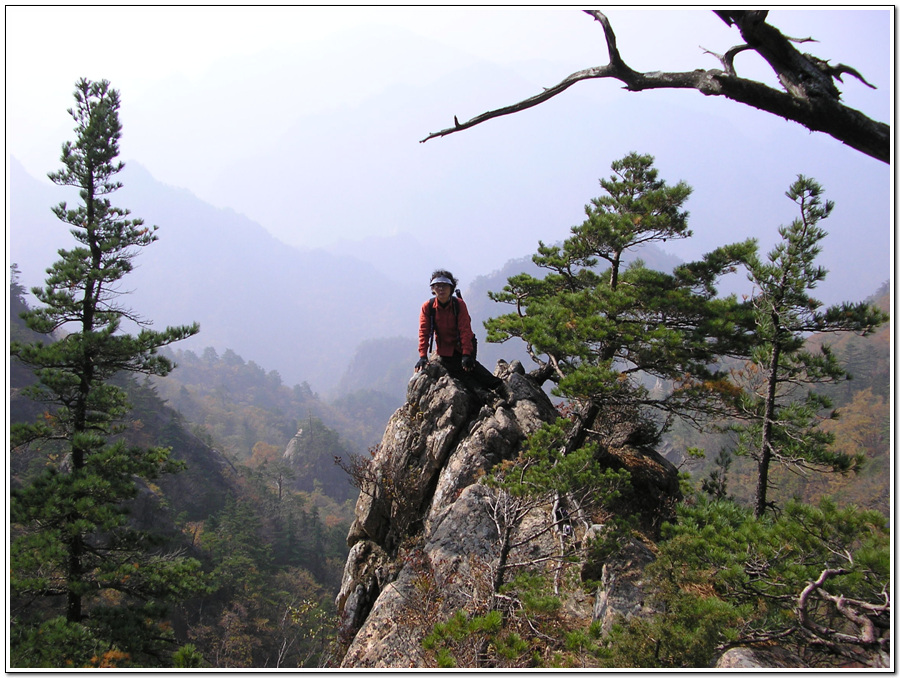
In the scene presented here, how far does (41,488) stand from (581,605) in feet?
25.1

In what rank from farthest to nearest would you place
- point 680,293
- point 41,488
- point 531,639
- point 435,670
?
point 41,488
point 680,293
point 531,639
point 435,670

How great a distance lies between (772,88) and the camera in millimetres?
1897

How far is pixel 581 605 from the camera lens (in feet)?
15.2

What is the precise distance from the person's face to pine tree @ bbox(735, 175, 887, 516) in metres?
4.16

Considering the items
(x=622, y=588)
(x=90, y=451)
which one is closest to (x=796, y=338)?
(x=622, y=588)

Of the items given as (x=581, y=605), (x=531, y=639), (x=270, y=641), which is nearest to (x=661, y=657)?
(x=531, y=639)

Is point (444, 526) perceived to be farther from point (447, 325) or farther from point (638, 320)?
point (638, 320)

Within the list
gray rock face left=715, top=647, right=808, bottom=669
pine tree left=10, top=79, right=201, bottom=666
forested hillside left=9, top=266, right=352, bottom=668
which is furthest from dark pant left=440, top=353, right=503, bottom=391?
forested hillside left=9, top=266, right=352, bottom=668

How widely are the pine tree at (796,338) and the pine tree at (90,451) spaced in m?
9.31

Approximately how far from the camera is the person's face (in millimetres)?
6911

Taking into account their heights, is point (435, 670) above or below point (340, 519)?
above

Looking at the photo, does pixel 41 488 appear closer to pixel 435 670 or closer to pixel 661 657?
pixel 435 670

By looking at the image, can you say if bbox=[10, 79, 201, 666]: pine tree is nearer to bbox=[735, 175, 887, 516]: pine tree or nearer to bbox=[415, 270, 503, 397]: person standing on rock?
bbox=[415, 270, 503, 397]: person standing on rock

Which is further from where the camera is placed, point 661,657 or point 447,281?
point 447,281
